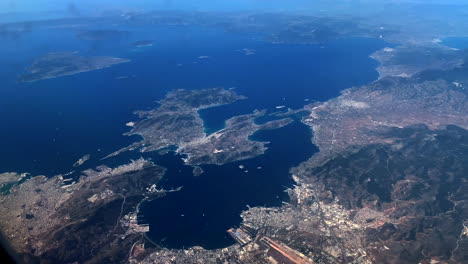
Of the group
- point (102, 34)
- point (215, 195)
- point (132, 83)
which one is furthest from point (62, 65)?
point (215, 195)

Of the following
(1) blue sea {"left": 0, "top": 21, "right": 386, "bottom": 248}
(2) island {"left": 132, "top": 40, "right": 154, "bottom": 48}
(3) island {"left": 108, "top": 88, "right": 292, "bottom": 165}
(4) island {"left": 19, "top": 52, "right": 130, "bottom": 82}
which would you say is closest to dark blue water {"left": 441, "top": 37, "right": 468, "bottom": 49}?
(1) blue sea {"left": 0, "top": 21, "right": 386, "bottom": 248}

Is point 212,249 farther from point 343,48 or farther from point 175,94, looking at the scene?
point 343,48

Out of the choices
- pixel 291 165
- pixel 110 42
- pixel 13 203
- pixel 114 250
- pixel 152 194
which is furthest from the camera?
pixel 110 42

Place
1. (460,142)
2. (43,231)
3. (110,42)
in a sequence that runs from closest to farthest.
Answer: (43,231) → (460,142) → (110,42)

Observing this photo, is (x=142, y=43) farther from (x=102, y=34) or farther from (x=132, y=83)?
(x=132, y=83)

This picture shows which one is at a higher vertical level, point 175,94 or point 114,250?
point 175,94

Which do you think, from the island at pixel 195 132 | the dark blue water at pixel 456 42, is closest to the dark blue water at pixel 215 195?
the island at pixel 195 132

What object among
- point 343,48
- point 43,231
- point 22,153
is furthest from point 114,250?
point 343,48

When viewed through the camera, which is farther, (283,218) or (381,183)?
(381,183)
